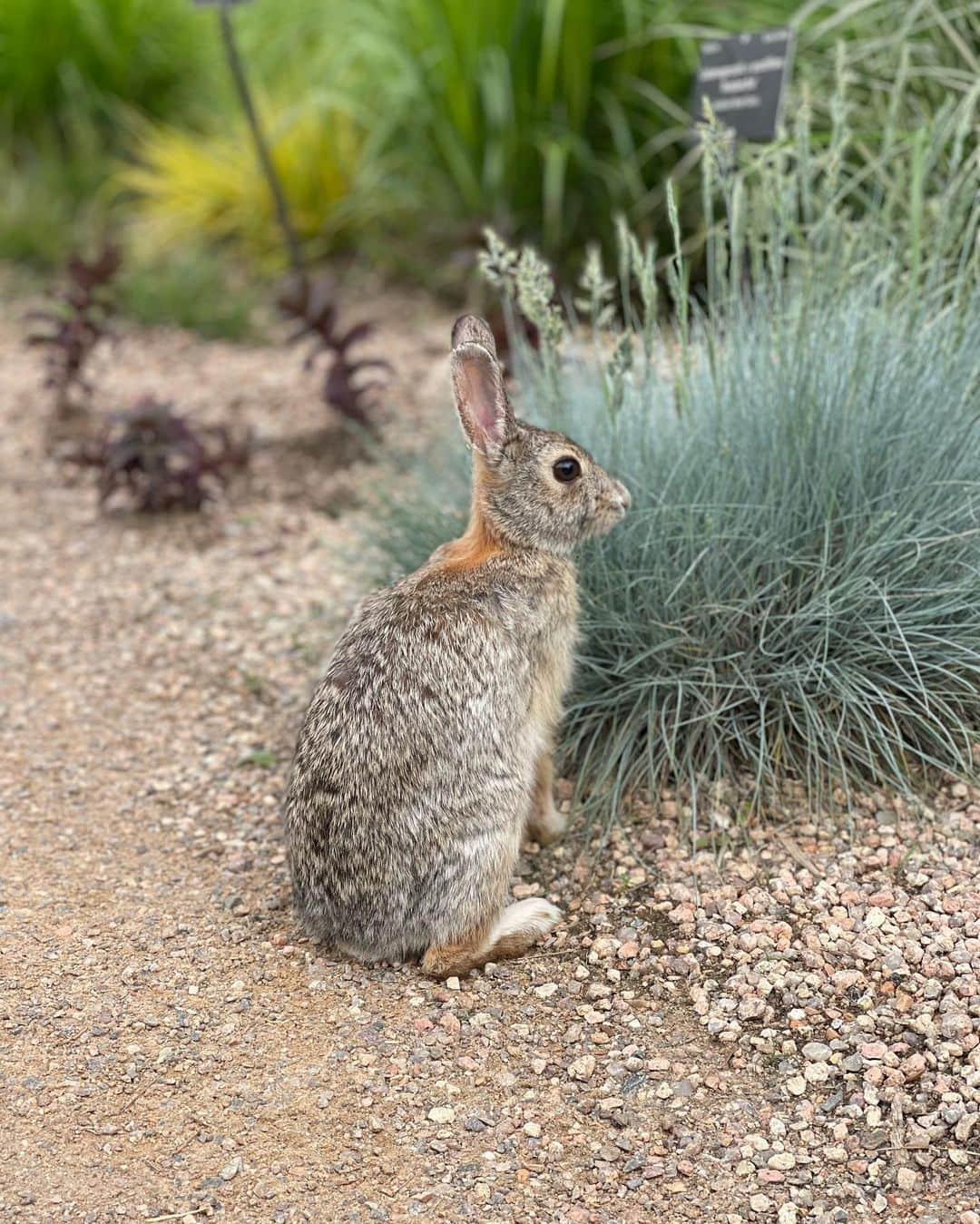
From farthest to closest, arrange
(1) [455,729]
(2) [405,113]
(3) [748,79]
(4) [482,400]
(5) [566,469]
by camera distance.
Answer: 1. (2) [405,113]
2. (3) [748,79]
3. (5) [566,469]
4. (4) [482,400]
5. (1) [455,729]

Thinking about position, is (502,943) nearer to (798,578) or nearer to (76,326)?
(798,578)

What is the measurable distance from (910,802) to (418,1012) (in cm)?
161

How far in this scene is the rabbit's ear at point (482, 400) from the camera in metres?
3.79

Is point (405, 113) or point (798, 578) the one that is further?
point (405, 113)

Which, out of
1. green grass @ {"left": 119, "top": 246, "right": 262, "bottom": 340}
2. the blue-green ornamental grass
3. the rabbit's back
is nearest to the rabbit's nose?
the blue-green ornamental grass

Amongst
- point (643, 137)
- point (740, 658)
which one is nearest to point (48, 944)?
point (740, 658)

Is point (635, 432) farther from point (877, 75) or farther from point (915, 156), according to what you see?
point (877, 75)

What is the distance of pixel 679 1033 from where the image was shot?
11.9 feet

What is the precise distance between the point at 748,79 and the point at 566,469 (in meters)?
2.24

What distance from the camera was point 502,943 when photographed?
3.87 meters

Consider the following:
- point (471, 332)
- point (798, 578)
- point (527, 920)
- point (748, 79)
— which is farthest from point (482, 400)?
point (748, 79)

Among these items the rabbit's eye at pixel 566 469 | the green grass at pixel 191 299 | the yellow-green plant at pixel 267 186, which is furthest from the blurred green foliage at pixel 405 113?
the rabbit's eye at pixel 566 469

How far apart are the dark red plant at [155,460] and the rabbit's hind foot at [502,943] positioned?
3.23m

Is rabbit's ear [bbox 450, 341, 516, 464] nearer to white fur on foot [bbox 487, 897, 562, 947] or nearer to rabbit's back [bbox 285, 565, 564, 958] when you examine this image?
rabbit's back [bbox 285, 565, 564, 958]
